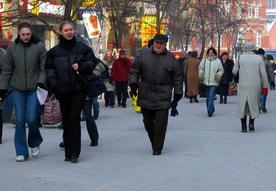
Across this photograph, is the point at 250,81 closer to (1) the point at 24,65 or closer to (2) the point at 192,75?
(1) the point at 24,65

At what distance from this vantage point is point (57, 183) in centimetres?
910

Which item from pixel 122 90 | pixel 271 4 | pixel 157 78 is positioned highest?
pixel 271 4

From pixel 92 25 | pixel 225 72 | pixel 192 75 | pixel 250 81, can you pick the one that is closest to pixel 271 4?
pixel 92 25

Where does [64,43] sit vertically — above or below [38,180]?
above

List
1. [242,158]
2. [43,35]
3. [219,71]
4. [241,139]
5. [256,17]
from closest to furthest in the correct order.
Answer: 1. [242,158]
2. [241,139]
3. [219,71]
4. [43,35]
5. [256,17]

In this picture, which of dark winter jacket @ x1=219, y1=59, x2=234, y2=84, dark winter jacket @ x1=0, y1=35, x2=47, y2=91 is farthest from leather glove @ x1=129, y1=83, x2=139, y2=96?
dark winter jacket @ x1=219, y1=59, x2=234, y2=84

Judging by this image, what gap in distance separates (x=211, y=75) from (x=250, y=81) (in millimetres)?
4415

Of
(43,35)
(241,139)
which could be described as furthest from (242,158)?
(43,35)

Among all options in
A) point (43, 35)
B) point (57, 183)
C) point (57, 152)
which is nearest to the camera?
point (57, 183)

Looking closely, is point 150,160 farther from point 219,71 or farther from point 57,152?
point 219,71

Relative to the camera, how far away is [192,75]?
2617cm

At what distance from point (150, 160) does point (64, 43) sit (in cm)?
198

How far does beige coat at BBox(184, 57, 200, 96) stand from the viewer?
85.0 ft

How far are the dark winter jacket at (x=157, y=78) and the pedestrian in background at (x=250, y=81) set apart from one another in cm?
367
